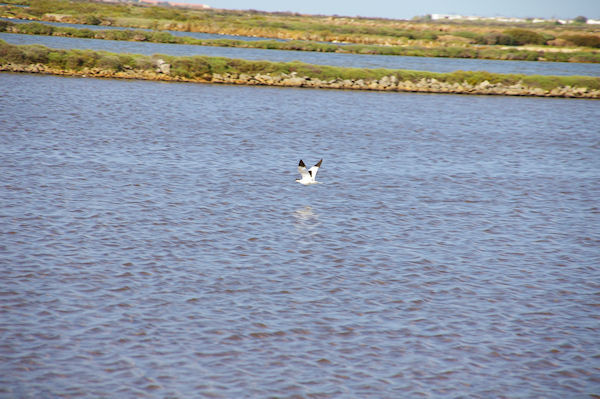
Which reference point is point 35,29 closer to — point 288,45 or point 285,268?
point 288,45

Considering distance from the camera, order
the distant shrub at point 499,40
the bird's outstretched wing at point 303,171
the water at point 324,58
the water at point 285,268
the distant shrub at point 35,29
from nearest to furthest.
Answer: the water at point 285,268 → the bird's outstretched wing at point 303,171 → the water at point 324,58 → the distant shrub at point 35,29 → the distant shrub at point 499,40

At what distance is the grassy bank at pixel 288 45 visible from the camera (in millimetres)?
83250

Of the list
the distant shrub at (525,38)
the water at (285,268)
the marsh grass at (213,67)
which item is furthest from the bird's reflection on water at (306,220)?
the distant shrub at (525,38)

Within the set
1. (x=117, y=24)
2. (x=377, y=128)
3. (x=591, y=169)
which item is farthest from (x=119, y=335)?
(x=117, y=24)

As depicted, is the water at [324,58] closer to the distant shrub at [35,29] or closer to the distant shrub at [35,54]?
the distant shrub at [35,29]

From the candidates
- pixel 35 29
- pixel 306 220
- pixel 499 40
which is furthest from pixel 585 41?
pixel 306 220

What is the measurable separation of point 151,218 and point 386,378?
9.07 m

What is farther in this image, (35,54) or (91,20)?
(91,20)

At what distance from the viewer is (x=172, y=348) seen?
33.6 feet

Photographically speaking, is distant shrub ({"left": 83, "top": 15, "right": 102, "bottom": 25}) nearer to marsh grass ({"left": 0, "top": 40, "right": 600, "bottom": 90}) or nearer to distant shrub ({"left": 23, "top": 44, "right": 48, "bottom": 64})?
marsh grass ({"left": 0, "top": 40, "right": 600, "bottom": 90})

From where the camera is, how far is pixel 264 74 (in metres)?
55.6

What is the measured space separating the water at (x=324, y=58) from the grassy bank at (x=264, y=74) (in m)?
15.2

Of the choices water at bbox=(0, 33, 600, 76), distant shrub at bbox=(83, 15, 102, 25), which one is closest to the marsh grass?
water at bbox=(0, 33, 600, 76)

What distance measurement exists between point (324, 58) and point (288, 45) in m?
12.5
